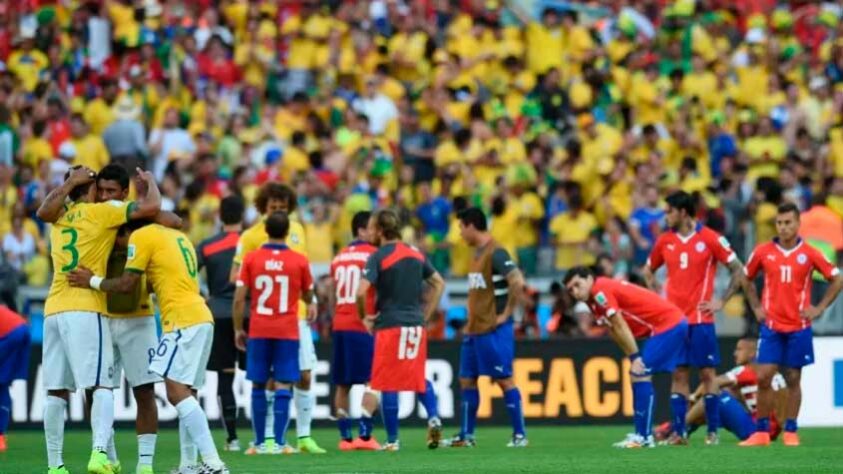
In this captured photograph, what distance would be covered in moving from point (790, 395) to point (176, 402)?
678 cm

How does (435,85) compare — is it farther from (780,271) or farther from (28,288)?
(780,271)

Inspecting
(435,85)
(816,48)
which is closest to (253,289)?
(435,85)

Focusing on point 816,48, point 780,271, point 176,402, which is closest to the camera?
point 176,402

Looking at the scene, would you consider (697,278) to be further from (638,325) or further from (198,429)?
(198,429)

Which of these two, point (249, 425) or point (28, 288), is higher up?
point (28, 288)

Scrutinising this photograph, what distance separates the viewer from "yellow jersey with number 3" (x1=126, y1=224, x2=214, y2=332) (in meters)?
13.5

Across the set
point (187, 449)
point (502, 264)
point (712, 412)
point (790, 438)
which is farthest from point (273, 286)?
point (790, 438)

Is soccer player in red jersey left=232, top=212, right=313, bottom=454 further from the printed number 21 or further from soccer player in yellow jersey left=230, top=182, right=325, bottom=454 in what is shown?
the printed number 21

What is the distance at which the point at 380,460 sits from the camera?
631 inches

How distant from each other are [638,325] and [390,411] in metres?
2.38

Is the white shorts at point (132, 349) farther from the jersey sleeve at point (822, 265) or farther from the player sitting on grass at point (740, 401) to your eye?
the jersey sleeve at point (822, 265)

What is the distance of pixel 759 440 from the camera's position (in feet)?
58.1

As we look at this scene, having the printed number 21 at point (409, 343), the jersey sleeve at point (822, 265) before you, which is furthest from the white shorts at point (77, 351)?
the jersey sleeve at point (822, 265)

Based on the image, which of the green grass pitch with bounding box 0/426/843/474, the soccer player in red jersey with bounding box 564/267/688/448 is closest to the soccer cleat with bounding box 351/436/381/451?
the green grass pitch with bounding box 0/426/843/474
